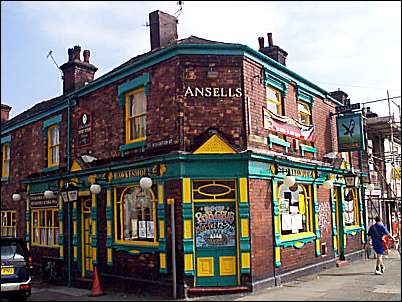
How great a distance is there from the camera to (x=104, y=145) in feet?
47.0

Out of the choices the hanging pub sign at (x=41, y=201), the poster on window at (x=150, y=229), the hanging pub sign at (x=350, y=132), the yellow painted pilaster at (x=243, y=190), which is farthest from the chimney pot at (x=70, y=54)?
the hanging pub sign at (x=350, y=132)

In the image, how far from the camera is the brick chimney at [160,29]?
14.5 meters

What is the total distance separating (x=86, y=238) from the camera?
15125 mm

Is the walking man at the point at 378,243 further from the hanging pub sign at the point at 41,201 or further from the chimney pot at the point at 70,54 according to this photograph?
Answer: the chimney pot at the point at 70,54

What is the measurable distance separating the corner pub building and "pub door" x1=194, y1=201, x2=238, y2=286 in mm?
24

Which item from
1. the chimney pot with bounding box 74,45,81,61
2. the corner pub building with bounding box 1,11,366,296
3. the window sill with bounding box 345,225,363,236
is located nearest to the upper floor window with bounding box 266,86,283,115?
the corner pub building with bounding box 1,11,366,296

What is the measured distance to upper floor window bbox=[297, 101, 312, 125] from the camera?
50.5ft

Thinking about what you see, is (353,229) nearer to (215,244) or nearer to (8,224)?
(215,244)

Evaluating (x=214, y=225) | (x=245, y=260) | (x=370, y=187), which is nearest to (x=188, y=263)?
(x=214, y=225)

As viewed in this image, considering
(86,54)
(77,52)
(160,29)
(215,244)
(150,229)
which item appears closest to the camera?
(215,244)

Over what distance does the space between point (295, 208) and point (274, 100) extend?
129 inches

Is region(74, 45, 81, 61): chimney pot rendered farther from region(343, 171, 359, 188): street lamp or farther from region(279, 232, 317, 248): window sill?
region(343, 171, 359, 188): street lamp

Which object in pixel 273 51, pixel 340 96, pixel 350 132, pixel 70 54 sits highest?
pixel 70 54

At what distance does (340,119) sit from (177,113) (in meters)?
7.88
